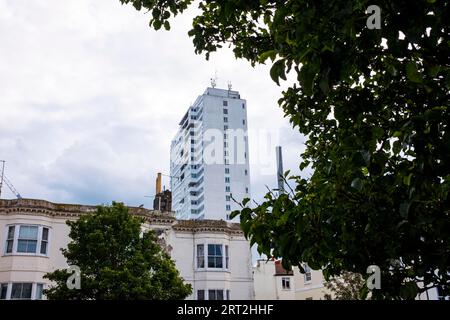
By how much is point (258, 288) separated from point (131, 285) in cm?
2339

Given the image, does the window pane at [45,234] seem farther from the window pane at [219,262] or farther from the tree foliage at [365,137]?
the tree foliage at [365,137]

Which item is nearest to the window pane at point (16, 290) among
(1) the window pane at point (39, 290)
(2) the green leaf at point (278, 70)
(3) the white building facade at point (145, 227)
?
(3) the white building facade at point (145, 227)

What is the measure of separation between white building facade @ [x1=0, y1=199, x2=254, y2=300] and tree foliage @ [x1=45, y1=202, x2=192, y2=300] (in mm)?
4832

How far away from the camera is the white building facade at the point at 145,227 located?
83.9ft

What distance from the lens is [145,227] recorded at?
29.3 meters

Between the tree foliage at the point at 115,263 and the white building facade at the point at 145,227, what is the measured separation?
4832 millimetres

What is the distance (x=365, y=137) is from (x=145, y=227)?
26485mm

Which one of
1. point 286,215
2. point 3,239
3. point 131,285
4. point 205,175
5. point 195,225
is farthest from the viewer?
point 205,175

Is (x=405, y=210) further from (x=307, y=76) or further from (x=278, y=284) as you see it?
(x=278, y=284)

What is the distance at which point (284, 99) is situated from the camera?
6.14m

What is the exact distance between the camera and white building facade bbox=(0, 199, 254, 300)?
25.6 meters
